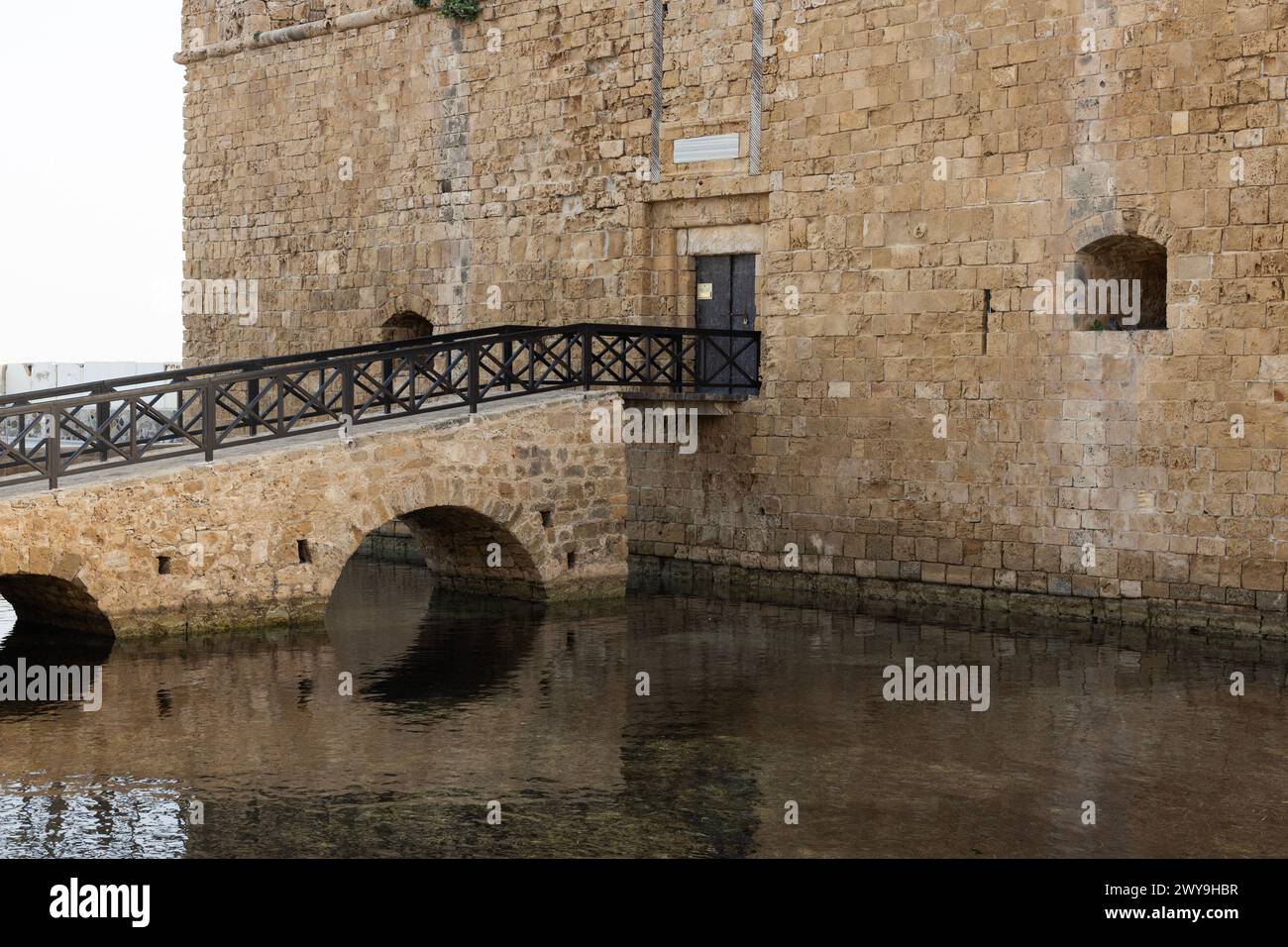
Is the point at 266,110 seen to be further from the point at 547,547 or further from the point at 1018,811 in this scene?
the point at 1018,811

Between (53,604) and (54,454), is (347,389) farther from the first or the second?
(53,604)

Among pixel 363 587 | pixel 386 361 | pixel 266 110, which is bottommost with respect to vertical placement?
pixel 363 587

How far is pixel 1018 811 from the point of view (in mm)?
6855

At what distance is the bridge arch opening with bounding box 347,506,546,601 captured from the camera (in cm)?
1272

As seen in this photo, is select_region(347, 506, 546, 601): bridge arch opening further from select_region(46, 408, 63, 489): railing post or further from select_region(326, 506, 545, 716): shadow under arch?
select_region(46, 408, 63, 489): railing post

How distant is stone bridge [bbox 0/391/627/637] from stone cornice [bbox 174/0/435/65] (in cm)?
629

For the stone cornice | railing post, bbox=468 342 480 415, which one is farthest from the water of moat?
the stone cornice

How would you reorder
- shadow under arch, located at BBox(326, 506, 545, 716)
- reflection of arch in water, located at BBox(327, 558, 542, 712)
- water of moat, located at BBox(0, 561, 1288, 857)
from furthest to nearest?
shadow under arch, located at BBox(326, 506, 545, 716)
reflection of arch in water, located at BBox(327, 558, 542, 712)
water of moat, located at BBox(0, 561, 1288, 857)

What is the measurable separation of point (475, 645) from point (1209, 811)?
Answer: 5335 millimetres

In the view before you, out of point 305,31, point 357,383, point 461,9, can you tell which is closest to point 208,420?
point 357,383

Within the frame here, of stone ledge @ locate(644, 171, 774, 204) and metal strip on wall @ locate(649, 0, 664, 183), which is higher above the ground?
metal strip on wall @ locate(649, 0, 664, 183)

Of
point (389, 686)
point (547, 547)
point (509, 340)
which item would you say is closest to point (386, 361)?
point (509, 340)

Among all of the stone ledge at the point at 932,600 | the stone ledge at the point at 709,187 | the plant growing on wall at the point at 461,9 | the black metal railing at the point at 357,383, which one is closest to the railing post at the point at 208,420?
the black metal railing at the point at 357,383

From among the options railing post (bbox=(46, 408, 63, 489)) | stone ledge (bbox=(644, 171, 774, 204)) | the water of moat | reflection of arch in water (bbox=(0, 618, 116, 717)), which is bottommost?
the water of moat
